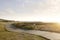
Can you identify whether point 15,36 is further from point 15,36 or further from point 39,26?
point 39,26

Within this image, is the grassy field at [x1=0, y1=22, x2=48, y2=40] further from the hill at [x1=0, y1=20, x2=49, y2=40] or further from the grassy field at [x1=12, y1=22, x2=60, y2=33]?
the grassy field at [x1=12, y1=22, x2=60, y2=33]

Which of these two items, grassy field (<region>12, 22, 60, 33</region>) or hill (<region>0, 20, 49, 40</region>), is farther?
grassy field (<region>12, 22, 60, 33</region>)

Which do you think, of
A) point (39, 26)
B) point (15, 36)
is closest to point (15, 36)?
point (15, 36)

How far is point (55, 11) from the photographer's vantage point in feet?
6.28

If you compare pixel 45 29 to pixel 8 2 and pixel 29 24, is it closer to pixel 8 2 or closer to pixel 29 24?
pixel 29 24

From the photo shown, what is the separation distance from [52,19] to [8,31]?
2.13 ft

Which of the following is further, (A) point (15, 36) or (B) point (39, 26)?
(B) point (39, 26)

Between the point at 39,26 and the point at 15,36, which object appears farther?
the point at 39,26

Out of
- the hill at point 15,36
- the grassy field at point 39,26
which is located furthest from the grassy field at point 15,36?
the grassy field at point 39,26

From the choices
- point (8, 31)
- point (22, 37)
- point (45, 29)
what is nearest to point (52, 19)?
point (45, 29)

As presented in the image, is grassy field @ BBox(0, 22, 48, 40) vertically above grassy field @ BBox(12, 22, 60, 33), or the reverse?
grassy field @ BBox(12, 22, 60, 33)

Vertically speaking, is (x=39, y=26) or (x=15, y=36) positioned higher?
(x=39, y=26)

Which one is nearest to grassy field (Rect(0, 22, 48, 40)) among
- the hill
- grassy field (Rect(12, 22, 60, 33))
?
the hill

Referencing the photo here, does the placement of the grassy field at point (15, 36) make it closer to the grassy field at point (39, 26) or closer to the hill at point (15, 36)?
the hill at point (15, 36)
